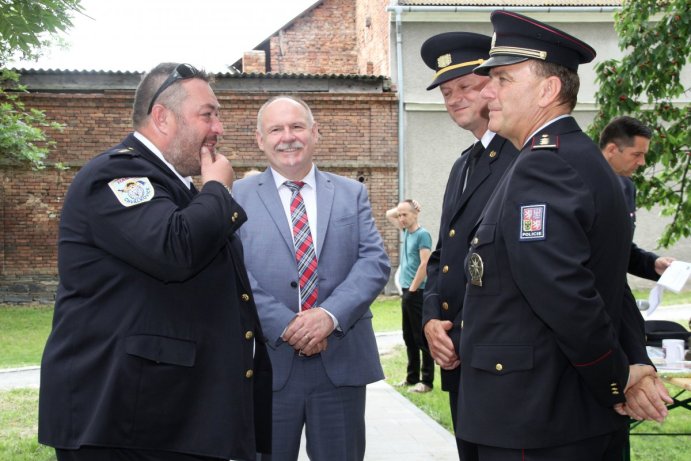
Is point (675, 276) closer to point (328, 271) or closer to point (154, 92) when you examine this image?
point (328, 271)

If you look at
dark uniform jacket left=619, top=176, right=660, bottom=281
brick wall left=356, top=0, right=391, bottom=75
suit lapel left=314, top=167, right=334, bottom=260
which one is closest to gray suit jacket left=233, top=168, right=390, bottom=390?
suit lapel left=314, top=167, right=334, bottom=260

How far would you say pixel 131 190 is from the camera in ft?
8.30

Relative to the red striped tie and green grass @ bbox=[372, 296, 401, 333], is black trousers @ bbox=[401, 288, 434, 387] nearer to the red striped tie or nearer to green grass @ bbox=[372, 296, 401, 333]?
green grass @ bbox=[372, 296, 401, 333]

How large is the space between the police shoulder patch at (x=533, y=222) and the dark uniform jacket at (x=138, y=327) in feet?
2.99

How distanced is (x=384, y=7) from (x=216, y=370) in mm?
19575

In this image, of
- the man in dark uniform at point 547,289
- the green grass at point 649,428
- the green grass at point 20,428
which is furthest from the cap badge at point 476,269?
the green grass at point 20,428

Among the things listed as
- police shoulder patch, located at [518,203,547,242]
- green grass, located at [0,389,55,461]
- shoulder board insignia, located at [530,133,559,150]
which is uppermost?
shoulder board insignia, located at [530,133,559,150]

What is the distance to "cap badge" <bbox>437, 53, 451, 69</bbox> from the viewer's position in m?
3.81

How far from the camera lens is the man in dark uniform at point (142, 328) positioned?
8.09 ft

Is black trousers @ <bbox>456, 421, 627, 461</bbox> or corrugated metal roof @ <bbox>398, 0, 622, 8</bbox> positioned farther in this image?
corrugated metal roof @ <bbox>398, 0, 622, 8</bbox>

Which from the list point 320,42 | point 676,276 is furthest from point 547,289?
point 320,42

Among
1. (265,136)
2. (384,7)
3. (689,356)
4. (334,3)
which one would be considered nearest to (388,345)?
(689,356)

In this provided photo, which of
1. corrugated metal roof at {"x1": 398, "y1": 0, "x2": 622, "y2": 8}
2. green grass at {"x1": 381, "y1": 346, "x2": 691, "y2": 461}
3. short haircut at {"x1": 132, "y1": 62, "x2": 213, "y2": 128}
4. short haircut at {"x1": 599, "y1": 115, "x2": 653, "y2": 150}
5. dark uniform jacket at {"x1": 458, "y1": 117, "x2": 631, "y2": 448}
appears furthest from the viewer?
corrugated metal roof at {"x1": 398, "y1": 0, "x2": 622, "y2": 8}

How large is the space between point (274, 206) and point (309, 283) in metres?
0.39
